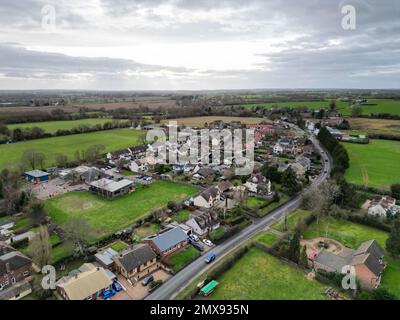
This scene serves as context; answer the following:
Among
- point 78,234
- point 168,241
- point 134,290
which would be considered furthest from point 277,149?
point 134,290

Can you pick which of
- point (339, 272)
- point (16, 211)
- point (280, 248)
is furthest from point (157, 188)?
point (339, 272)

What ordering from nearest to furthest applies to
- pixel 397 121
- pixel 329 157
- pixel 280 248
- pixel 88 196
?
1. pixel 280 248
2. pixel 88 196
3. pixel 329 157
4. pixel 397 121

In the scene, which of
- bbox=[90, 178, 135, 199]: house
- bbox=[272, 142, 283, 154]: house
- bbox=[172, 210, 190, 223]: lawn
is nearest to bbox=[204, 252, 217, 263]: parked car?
bbox=[172, 210, 190, 223]: lawn

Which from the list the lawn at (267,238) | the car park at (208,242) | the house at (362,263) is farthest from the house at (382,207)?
the car park at (208,242)

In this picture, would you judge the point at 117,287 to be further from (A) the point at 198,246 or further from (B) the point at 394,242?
(B) the point at 394,242

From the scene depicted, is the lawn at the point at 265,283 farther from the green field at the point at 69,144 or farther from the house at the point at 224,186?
the green field at the point at 69,144
